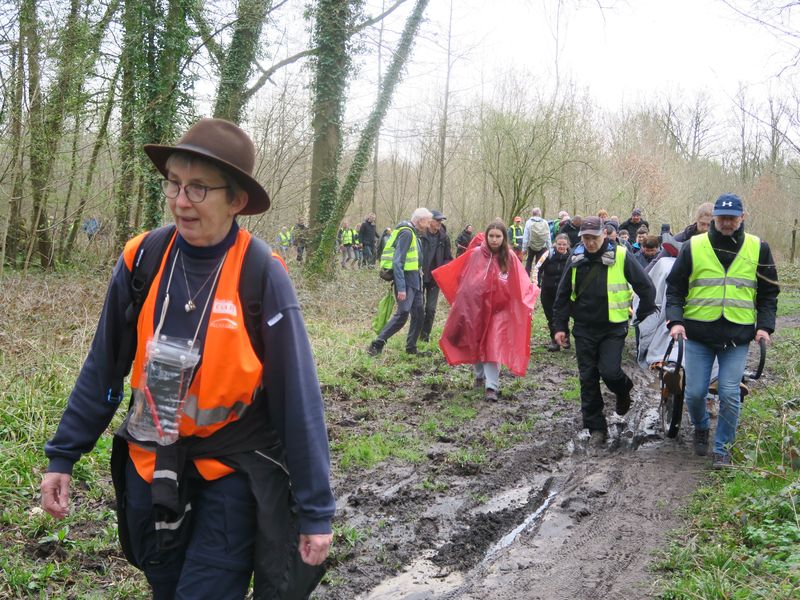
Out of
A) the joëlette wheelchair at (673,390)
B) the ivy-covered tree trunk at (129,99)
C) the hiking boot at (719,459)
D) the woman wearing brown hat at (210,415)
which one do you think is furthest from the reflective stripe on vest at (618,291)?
the ivy-covered tree trunk at (129,99)

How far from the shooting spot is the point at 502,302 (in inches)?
357

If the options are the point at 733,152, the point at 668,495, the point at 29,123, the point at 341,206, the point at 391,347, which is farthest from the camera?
the point at 733,152

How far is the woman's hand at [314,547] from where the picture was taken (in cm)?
229

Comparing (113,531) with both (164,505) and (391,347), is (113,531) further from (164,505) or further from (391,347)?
(391,347)

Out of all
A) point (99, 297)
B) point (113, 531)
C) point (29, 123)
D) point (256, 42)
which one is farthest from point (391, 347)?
point (256, 42)

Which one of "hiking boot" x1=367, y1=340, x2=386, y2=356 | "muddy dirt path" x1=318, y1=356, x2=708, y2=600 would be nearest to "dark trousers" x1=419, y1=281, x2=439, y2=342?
"hiking boot" x1=367, y1=340, x2=386, y2=356

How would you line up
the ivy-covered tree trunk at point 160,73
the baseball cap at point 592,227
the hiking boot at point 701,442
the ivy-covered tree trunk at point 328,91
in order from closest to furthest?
1. the hiking boot at point 701,442
2. the baseball cap at point 592,227
3. the ivy-covered tree trunk at point 160,73
4. the ivy-covered tree trunk at point 328,91

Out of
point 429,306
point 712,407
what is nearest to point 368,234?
point 429,306

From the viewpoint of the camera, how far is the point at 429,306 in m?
12.2

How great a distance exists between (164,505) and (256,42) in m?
15.1

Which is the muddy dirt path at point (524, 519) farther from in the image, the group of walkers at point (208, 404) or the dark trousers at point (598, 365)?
the group of walkers at point (208, 404)

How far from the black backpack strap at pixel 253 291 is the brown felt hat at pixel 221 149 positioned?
274mm

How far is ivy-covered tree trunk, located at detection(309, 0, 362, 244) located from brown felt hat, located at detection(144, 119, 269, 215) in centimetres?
1456

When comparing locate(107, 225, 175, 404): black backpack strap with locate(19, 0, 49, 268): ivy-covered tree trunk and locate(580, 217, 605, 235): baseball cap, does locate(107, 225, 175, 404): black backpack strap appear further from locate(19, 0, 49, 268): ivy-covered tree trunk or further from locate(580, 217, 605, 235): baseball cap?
locate(19, 0, 49, 268): ivy-covered tree trunk
